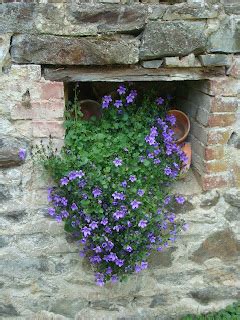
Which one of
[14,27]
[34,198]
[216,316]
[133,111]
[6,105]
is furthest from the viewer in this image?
[216,316]

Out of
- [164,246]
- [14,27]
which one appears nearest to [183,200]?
[164,246]

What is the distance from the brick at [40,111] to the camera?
237 cm

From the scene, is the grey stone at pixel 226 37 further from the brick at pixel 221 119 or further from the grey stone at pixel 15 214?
the grey stone at pixel 15 214

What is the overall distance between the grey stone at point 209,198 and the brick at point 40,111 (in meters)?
1.09

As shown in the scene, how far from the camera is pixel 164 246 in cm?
273

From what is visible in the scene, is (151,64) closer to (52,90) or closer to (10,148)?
(52,90)

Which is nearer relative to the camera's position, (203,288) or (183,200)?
(183,200)

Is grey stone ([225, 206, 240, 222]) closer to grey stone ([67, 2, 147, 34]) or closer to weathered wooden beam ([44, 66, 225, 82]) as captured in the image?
weathered wooden beam ([44, 66, 225, 82])

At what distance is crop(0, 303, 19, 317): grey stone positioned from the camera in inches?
109

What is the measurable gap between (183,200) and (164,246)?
13.8 inches

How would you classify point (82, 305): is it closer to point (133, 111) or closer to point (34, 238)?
point (34, 238)

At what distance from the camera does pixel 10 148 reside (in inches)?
95.8

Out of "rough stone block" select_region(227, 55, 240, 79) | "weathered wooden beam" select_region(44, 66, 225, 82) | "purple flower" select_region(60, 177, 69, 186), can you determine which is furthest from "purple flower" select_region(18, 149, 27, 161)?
"rough stone block" select_region(227, 55, 240, 79)

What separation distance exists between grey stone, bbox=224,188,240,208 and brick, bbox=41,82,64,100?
1272 millimetres
